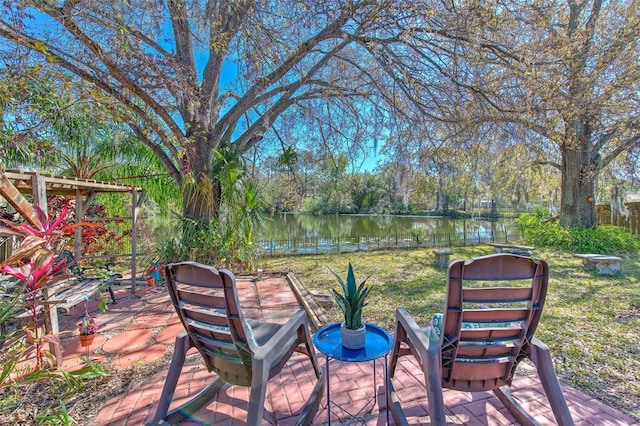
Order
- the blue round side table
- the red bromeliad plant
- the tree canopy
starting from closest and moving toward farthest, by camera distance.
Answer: the blue round side table < the red bromeliad plant < the tree canopy

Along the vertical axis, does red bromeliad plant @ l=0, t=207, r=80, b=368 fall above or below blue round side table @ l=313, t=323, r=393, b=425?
above

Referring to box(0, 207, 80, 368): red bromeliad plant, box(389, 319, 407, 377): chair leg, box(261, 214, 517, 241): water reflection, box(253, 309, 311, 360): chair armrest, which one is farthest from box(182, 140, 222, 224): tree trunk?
box(389, 319, 407, 377): chair leg

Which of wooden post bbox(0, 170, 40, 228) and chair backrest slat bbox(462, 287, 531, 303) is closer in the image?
chair backrest slat bbox(462, 287, 531, 303)

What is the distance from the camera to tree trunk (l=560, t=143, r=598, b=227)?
8.28m

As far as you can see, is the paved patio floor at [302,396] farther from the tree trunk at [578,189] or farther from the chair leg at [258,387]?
the tree trunk at [578,189]

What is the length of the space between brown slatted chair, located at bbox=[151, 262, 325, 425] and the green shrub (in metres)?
9.07

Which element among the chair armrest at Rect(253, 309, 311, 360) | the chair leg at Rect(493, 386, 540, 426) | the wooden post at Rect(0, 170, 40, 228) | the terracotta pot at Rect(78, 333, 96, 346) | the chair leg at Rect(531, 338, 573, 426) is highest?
the wooden post at Rect(0, 170, 40, 228)

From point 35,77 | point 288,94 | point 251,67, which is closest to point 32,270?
point 35,77

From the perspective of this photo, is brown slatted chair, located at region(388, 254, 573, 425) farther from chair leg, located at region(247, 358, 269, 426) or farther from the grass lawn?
the grass lawn

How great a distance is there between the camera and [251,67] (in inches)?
154

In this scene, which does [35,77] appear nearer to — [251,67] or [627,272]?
[251,67]

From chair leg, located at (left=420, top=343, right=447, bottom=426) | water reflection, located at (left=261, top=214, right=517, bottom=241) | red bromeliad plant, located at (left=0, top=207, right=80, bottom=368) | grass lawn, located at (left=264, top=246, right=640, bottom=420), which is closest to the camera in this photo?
chair leg, located at (left=420, top=343, right=447, bottom=426)

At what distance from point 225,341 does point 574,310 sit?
423 cm

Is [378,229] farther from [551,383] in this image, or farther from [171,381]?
[171,381]
